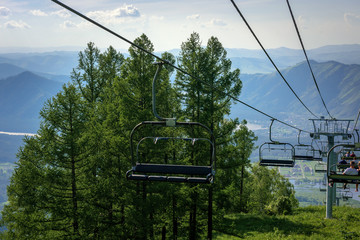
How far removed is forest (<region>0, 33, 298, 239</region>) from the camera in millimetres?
18062

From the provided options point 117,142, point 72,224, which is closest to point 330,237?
point 117,142

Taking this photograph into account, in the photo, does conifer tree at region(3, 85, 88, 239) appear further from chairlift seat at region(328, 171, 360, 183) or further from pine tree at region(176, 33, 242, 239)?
chairlift seat at region(328, 171, 360, 183)

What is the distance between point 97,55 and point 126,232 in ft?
49.0

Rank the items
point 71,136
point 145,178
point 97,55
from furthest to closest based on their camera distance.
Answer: point 97,55 < point 71,136 < point 145,178

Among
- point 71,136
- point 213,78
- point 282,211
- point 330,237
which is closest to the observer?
point 71,136

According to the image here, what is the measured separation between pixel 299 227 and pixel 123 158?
13151 millimetres

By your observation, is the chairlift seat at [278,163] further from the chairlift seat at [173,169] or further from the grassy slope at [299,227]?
the chairlift seat at [173,169]

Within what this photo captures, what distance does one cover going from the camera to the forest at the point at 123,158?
18062 mm

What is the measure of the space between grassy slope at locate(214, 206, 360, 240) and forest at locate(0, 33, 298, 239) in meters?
3.11

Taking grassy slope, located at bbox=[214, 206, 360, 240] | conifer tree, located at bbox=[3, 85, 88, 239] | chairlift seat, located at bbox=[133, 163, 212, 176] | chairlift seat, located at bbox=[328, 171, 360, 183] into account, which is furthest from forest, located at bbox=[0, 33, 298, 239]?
chairlift seat, located at bbox=[133, 163, 212, 176]

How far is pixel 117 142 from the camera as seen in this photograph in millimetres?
18359

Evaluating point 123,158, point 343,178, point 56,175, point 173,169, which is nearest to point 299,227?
point 123,158

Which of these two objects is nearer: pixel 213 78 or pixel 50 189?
pixel 50 189

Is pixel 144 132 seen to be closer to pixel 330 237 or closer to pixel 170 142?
pixel 170 142
